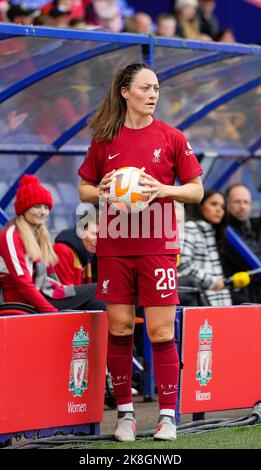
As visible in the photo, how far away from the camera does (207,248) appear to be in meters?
10.5

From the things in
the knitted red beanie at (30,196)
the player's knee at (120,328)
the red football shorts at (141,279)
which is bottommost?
the player's knee at (120,328)

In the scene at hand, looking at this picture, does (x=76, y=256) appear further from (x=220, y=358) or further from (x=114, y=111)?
(x=114, y=111)

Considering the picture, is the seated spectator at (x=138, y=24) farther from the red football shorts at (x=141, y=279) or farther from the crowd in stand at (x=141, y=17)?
the red football shorts at (x=141, y=279)

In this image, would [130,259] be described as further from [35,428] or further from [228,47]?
[228,47]

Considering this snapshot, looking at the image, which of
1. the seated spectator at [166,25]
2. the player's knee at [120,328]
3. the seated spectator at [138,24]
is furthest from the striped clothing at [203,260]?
the seated spectator at [166,25]

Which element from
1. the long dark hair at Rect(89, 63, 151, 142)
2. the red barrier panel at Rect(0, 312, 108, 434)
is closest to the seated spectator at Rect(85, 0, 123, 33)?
the long dark hair at Rect(89, 63, 151, 142)

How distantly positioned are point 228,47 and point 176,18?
5164 millimetres

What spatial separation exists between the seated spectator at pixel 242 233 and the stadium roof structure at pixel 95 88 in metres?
0.67

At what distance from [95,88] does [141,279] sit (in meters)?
3.55

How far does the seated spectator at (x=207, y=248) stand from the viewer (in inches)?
397

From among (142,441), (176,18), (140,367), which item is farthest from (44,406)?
(176,18)

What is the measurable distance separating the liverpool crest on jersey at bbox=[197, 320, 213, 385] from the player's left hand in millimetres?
1380

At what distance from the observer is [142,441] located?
259 inches

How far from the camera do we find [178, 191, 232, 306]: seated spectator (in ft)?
33.1
